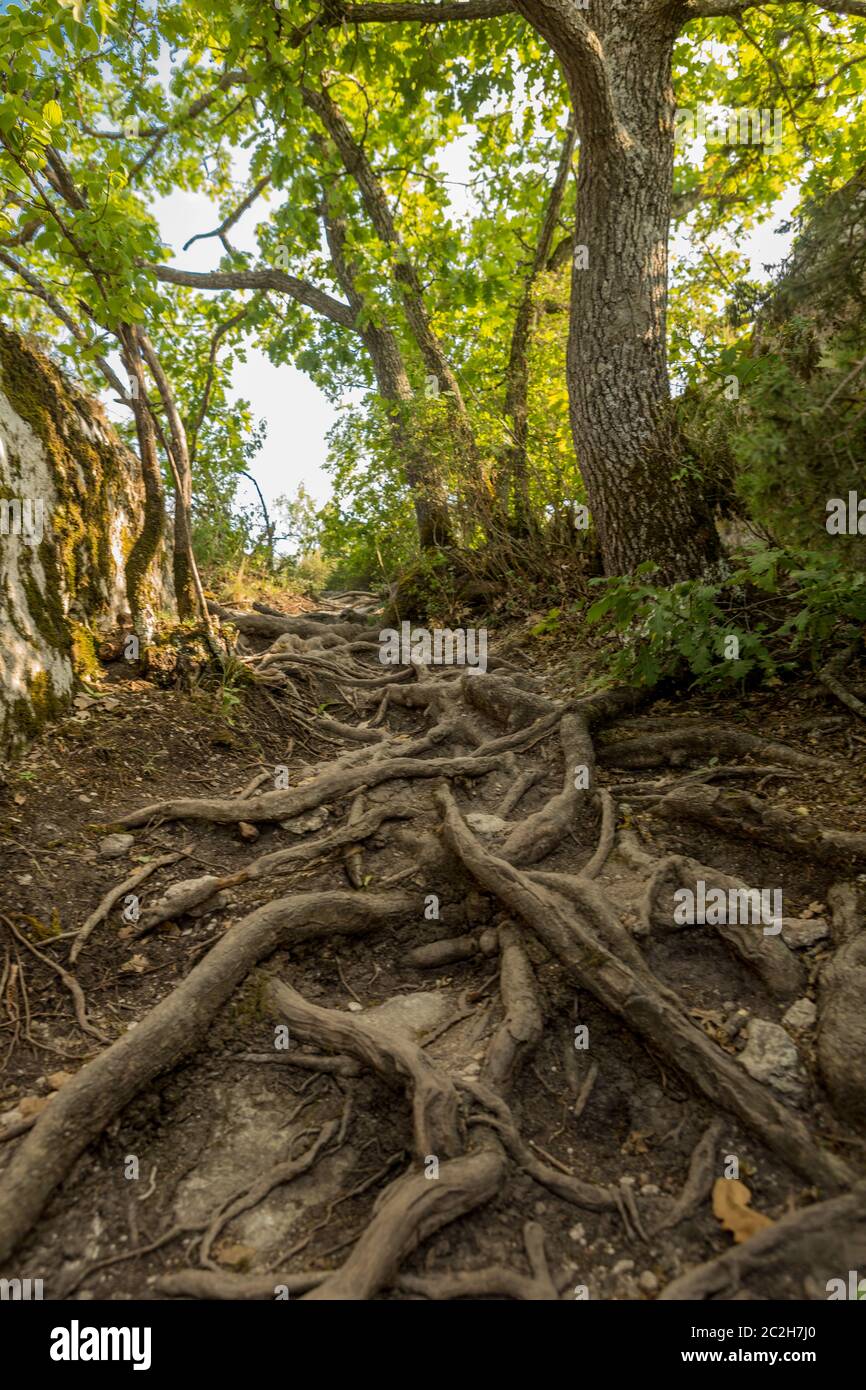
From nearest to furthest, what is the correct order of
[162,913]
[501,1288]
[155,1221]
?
[501,1288] → [155,1221] → [162,913]

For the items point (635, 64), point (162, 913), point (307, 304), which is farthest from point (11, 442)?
point (307, 304)

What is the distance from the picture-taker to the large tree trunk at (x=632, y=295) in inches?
195

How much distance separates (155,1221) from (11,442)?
4.45 meters

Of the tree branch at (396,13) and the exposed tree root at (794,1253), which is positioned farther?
the tree branch at (396,13)

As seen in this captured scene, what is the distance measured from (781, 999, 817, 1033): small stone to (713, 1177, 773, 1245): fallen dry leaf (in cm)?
62

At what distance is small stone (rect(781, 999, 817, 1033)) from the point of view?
2.49m

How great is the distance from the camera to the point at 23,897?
10.8ft

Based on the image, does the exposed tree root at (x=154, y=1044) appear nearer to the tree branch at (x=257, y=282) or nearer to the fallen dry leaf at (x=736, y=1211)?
the fallen dry leaf at (x=736, y=1211)

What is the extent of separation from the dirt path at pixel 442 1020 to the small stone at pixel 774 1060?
11mm

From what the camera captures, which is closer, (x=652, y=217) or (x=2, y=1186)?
(x=2, y=1186)

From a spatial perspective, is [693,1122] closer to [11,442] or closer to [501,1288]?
[501,1288]

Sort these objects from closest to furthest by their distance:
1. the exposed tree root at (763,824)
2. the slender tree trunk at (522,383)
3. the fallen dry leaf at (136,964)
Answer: the exposed tree root at (763,824), the fallen dry leaf at (136,964), the slender tree trunk at (522,383)

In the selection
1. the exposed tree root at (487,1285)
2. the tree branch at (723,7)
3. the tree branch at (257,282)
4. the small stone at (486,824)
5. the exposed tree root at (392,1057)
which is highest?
the tree branch at (257,282)

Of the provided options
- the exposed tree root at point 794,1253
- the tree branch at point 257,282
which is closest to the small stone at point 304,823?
the exposed tree root at point 794,1253
